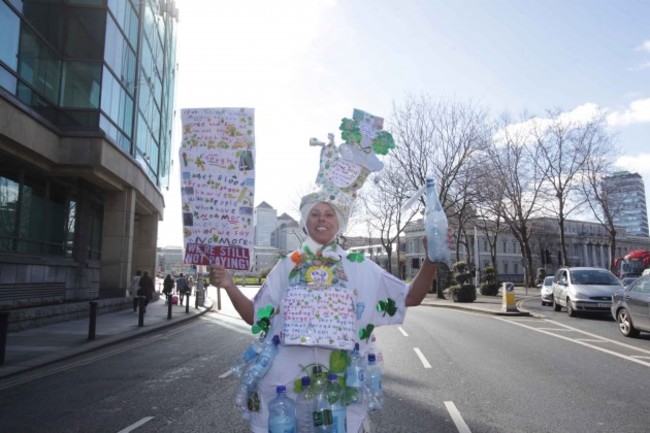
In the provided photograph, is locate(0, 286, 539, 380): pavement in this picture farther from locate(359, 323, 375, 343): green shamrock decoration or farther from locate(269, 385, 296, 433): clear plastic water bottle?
locate(359, 323, 375, 343): green shamrock decoration

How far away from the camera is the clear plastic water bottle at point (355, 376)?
255cm

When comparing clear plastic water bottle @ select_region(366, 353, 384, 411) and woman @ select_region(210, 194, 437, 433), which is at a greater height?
woman @ select_region(210, 194, 437, 433)

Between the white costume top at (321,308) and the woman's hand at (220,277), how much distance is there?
0.93ft

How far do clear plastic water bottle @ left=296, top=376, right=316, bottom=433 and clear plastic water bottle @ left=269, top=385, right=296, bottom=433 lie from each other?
0.10 ft

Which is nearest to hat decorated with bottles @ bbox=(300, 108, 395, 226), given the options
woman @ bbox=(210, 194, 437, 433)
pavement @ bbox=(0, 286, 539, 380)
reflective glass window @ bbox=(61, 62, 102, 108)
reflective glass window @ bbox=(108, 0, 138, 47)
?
woman @ bbox=(210, 194, 437, 433)

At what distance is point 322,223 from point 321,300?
0.47 metres

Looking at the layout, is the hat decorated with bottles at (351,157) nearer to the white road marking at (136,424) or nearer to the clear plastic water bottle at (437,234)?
the clear plastic water bottle at (437,234)

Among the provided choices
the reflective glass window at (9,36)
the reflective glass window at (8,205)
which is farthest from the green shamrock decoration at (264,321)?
the reflective glass window at (8,205)

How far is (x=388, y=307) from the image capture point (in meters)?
2.83

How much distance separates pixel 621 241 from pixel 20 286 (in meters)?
116

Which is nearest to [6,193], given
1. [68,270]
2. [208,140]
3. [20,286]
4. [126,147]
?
[20,286]

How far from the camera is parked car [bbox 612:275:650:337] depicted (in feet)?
37.5

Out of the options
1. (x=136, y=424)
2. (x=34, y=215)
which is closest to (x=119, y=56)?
(x=34, y=215)

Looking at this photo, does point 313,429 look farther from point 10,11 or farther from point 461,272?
point 461,272
